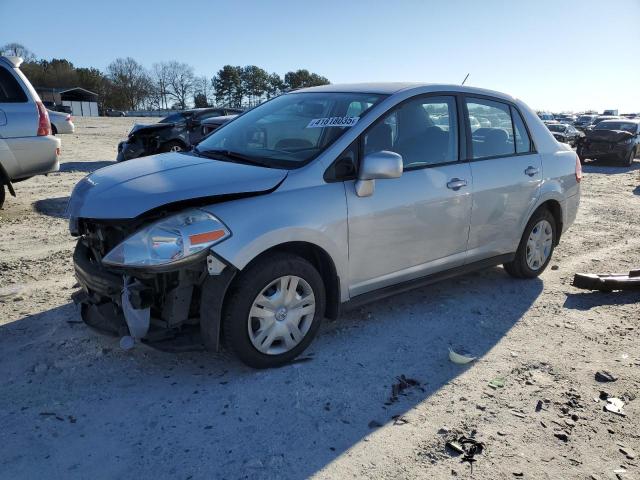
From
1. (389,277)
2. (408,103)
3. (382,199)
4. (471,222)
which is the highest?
(408,103)

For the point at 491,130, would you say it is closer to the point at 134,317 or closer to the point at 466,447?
the point at 466,447

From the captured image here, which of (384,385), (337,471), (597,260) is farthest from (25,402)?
(597,260)

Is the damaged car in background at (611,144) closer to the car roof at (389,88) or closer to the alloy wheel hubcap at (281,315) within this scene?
the car roof at (389,88)

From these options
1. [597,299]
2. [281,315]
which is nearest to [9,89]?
[281,315]

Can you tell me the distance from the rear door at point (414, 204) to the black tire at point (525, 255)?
3.21 ft

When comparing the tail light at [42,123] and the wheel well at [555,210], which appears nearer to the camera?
the wheel well at [555,210]

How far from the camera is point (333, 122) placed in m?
3.79

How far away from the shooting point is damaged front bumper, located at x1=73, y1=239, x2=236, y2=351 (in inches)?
119

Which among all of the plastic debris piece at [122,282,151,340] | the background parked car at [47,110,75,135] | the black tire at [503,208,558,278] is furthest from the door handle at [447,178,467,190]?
the background parked car at [47,110,75,135]

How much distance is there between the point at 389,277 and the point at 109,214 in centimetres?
200

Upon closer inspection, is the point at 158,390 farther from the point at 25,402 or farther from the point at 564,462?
the point at 564,462

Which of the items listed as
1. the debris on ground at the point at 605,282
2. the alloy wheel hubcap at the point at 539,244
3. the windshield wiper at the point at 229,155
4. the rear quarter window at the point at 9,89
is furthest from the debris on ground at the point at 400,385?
the rear quarter window at the point at 9,89

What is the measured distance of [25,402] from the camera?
9.87ft

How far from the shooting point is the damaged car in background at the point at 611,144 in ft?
57.9
